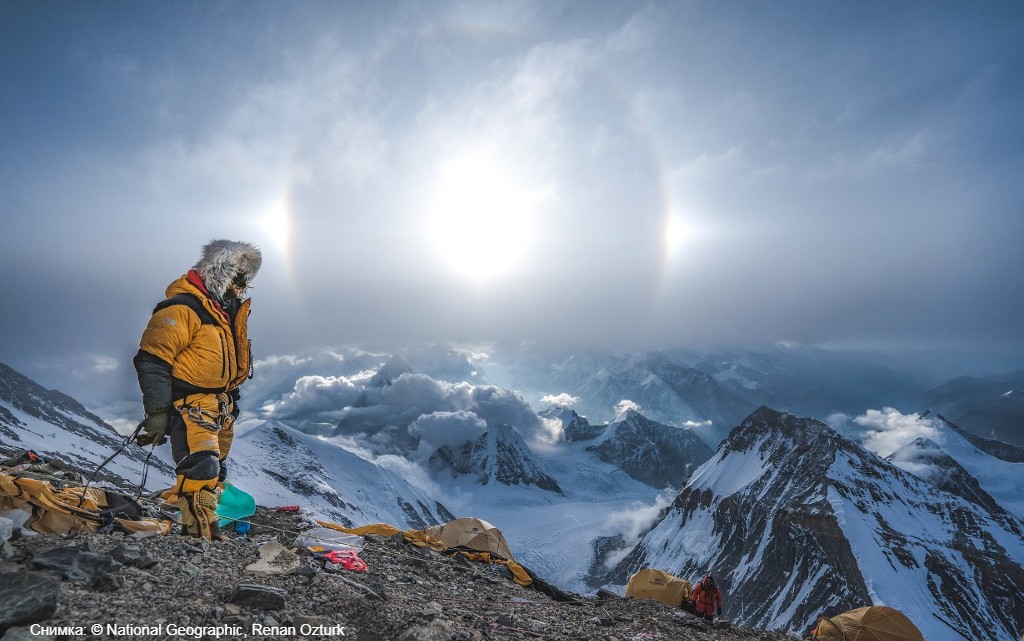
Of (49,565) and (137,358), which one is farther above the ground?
(137,358)

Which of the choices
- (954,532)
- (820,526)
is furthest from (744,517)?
(954,532)

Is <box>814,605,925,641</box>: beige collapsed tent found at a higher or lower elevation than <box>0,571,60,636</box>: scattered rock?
lower

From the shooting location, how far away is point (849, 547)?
154750 millimetres

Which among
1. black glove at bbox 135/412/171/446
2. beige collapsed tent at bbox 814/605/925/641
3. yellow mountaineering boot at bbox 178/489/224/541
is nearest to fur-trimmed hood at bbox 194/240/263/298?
black glove at bbox 135/412/171/446

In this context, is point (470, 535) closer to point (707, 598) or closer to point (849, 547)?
point (707, 598)

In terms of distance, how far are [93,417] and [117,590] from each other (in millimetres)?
162983

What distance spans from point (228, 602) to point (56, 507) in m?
3.54

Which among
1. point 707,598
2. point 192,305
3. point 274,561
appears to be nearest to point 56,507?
point 274,561

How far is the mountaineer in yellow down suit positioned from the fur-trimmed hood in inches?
0.6

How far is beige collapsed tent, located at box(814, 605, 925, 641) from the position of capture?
12.3m

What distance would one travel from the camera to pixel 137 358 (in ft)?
21.8

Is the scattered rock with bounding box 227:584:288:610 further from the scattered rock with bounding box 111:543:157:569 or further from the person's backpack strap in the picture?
the person's backpack strap

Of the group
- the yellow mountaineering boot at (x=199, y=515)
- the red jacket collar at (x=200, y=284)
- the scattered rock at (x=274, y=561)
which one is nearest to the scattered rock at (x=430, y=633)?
the scattered rock at (x=274, y=561)

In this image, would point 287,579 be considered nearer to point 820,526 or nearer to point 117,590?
point 117,590
